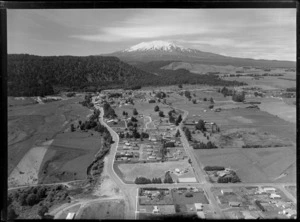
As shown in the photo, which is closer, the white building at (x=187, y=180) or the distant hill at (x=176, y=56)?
the white building at (x=187, y=180)

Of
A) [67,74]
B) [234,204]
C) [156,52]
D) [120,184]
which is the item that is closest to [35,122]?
[67,74]

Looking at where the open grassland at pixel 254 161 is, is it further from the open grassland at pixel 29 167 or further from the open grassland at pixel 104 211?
the open grassland at pixel 29 167

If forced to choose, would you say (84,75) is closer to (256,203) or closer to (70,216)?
(70,216)

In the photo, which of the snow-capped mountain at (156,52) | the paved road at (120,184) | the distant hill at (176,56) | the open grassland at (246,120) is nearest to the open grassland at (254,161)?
the open grassland at (246,120)

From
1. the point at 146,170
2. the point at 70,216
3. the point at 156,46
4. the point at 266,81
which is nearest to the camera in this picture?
the point at 70,216

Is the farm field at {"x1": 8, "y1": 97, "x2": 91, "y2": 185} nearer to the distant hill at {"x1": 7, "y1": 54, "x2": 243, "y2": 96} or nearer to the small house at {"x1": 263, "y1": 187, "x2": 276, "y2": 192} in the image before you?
the distant hill at {"x1": 7, "y1": 54, "x2": 243, "y2": 96}

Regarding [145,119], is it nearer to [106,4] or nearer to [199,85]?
[199,85]
